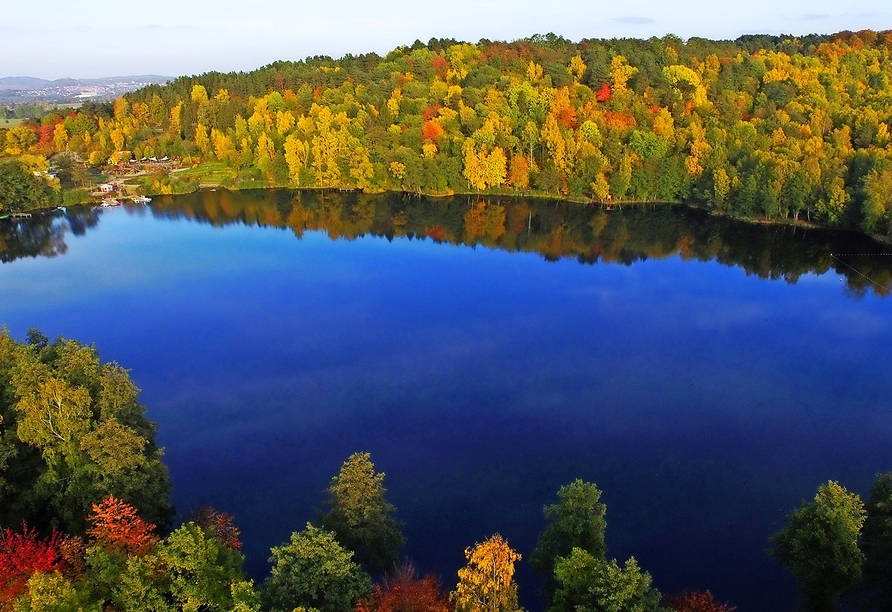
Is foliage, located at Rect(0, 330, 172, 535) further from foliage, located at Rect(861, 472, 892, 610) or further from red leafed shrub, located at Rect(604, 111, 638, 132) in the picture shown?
red leafed shrub, located at Rect(604, 111, 638, 132)

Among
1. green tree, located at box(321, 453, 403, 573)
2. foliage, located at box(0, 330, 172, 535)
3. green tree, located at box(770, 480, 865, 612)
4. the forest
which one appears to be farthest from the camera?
foliage, located at box(0, 330, 172, 535)

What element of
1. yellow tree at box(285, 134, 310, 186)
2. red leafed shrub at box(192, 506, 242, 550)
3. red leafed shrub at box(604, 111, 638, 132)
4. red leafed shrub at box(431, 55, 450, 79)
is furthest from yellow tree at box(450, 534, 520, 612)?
red leafed shrub at box(431, 55, 450, 79)

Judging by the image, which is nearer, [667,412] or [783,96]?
[667,412]

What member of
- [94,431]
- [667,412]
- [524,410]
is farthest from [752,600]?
[94,431]

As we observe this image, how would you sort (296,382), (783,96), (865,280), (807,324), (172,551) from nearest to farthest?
1. (172,551)
2. (296,382)
3. (807,324)
4. (865,280)
5. (783,96)

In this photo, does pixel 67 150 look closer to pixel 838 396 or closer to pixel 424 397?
pixel 424 397

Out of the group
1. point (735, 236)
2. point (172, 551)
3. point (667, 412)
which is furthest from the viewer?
point (735, 236)
